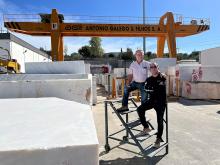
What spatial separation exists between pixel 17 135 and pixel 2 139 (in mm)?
192

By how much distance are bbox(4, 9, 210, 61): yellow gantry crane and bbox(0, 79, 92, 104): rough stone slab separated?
44.1 feet

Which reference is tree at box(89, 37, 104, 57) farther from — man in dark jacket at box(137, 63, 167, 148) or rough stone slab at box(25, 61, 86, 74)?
man in dark jacket at box(137, 63, 167, 148)

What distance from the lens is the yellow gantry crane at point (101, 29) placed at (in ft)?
67.4

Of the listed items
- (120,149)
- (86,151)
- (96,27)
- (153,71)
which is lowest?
(120,149)

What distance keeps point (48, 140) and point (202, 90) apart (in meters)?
13.4

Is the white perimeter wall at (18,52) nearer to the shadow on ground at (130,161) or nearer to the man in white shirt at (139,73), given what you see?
the man in white shirt at (139,73)

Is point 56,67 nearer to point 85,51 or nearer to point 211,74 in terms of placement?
point 211,74

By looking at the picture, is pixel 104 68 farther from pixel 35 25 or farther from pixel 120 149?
pixel 120 149

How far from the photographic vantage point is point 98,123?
29.6 feet

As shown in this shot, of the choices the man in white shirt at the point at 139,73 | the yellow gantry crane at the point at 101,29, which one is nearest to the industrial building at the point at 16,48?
the yellow gantry crane at the point at 101,29

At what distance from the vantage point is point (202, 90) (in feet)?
50.3

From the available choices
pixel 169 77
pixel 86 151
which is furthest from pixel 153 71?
pixel 169 77

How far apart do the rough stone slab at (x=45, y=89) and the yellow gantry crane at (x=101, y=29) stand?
13.4m

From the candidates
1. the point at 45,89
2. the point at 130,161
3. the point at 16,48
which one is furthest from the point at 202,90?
the point at 16,48
